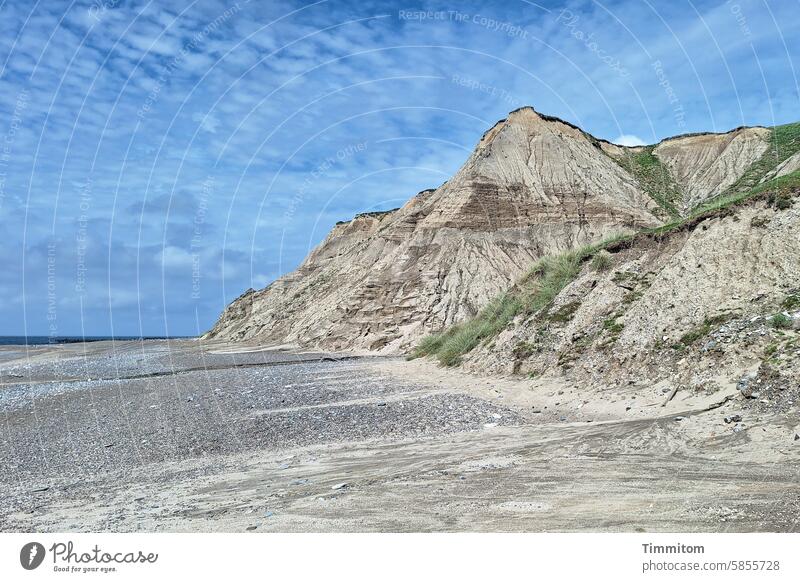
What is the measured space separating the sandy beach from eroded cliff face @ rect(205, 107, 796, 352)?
1021 inches

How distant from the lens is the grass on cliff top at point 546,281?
1609cm

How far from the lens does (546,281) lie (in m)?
20.7

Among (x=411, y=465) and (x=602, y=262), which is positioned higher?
(x=602, y=262)

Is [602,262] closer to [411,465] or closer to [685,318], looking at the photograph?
[685,318]

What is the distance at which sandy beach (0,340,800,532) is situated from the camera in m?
5.64

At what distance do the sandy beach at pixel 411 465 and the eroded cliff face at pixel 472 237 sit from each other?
2574cm

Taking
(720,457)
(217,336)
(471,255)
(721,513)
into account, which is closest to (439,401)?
(720,457)

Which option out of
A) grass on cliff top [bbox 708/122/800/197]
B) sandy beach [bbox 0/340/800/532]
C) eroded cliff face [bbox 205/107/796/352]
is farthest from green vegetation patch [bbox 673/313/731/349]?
grass on cliff top [bbox 708/122/800/197]

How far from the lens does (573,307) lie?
57.8 ft

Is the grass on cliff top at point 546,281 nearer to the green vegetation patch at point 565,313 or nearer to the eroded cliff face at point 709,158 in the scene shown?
the green vegetation patch at point 565,313

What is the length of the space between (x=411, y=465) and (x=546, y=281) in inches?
558

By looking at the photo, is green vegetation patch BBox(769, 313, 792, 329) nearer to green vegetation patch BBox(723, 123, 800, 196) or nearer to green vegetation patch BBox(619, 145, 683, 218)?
green vegetation patch BBox(723, 123, 800, 196)

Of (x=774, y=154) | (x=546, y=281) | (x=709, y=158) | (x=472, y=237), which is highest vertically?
(x=709, y=158)

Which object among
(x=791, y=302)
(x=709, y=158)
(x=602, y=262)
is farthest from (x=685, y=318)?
(x=709, y=158)
